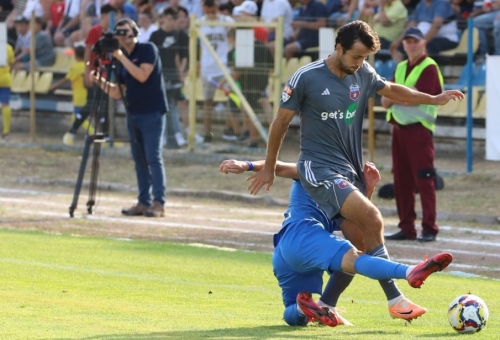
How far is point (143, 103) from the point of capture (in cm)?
1502

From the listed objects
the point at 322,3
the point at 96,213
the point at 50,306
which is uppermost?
the point at 322,3

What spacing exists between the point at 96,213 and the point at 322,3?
7935 mm

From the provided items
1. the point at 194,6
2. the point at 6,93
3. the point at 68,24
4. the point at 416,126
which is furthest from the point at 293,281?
the point at 68,24

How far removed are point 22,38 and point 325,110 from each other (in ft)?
62.7

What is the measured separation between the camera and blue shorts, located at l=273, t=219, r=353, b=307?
285 inches

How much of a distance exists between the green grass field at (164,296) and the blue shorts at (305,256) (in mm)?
316

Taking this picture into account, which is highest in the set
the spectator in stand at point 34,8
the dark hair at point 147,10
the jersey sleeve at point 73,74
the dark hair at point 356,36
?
the dark hair at point 356,36

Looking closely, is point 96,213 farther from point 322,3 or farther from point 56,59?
point 56,59

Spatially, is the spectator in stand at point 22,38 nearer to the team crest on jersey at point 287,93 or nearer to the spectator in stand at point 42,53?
the spectator in stand at point 42,53

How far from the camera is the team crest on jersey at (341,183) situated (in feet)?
24.3

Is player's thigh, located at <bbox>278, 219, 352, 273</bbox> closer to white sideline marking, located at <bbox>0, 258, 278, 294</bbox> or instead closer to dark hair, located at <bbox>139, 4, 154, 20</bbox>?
white sideline marking, located at <bbox>0, 258, 278, 294</bbox>

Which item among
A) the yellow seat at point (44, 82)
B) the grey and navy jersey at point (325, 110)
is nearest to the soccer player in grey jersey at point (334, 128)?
the grey and navy jersey at point (325, 110)

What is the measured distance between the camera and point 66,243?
12.3 metres

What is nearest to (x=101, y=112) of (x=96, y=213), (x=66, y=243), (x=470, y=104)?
(x=96, y=213)
